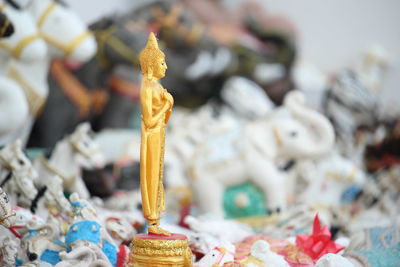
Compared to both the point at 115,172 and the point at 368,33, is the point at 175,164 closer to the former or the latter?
the point at 115,172

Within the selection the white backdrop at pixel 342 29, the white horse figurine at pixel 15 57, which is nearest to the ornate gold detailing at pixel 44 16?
the white horse figurine at pixel 15 57

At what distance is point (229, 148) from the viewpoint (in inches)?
115

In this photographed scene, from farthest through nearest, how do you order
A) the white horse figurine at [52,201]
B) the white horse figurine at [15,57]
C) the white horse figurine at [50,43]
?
1. the white horse figurine at [50,43]
2. the white horse figurine at [15,57]
3. the white horse figurine at [52,201]

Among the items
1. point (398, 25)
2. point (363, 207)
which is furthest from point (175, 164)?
point (398, 25)

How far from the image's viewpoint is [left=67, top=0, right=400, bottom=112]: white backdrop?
5.16 m

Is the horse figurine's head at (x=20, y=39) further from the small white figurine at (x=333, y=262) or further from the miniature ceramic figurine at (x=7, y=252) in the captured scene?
the small white figurine at (x=333, y=262)

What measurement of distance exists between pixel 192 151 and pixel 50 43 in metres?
0.84

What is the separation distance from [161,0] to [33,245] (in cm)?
234

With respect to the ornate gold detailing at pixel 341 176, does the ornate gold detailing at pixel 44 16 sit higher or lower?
higher

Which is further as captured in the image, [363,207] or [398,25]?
[398,25]

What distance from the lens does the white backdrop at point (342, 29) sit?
5.16 metres

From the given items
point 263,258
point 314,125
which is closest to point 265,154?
point 314,125

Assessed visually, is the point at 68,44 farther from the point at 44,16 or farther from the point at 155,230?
the point at 155,230

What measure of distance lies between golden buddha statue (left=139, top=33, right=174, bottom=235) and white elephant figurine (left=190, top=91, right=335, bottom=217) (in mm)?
1112
